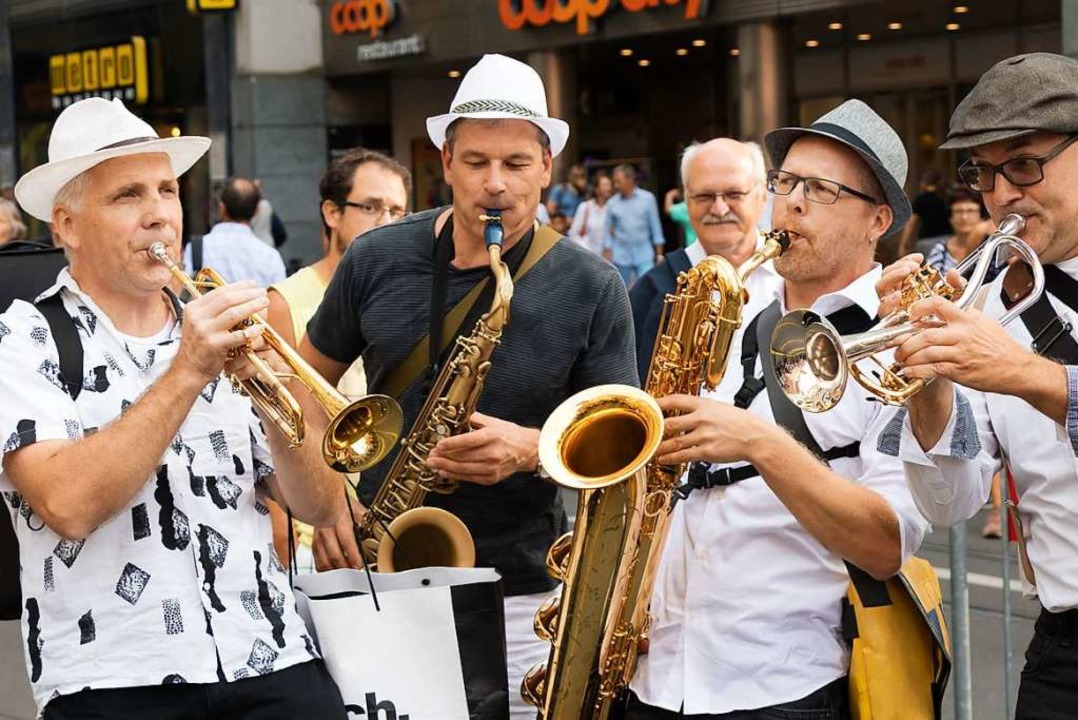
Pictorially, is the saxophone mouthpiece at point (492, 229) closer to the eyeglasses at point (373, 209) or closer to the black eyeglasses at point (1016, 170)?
the black eyeglasses at point (1016, 170)

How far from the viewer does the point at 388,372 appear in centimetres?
414

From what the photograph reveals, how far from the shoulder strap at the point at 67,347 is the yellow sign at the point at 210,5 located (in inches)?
792

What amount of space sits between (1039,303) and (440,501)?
1.76 metres

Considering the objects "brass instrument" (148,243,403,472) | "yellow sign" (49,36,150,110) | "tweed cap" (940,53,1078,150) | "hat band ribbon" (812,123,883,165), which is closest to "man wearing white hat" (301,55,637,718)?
"brass instrument" (148,243,403,472)

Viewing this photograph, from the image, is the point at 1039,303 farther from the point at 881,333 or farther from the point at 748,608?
the point at 748,608

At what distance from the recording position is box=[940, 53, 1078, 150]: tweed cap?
3.04 meters

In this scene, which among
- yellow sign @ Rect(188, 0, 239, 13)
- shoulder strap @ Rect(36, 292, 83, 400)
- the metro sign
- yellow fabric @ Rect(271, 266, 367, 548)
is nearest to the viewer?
shoulder strap @ Rect(36, 292, 83, 400)

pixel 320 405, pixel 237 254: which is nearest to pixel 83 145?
pixel 320 405

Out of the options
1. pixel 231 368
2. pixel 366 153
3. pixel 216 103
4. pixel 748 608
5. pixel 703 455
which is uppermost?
pixel 216 103

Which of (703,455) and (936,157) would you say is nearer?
(703,455)

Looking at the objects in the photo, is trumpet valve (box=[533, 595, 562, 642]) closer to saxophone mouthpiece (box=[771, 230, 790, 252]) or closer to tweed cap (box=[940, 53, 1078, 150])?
saxophone mouthpiece (box=[771, 230, 790, 252])

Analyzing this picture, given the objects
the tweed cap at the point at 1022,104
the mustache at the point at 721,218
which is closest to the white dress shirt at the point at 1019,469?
the tweed cap at the point at 1022,104

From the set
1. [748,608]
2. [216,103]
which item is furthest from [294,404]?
[216,103]

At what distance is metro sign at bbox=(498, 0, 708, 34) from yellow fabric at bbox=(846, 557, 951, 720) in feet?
55.4
